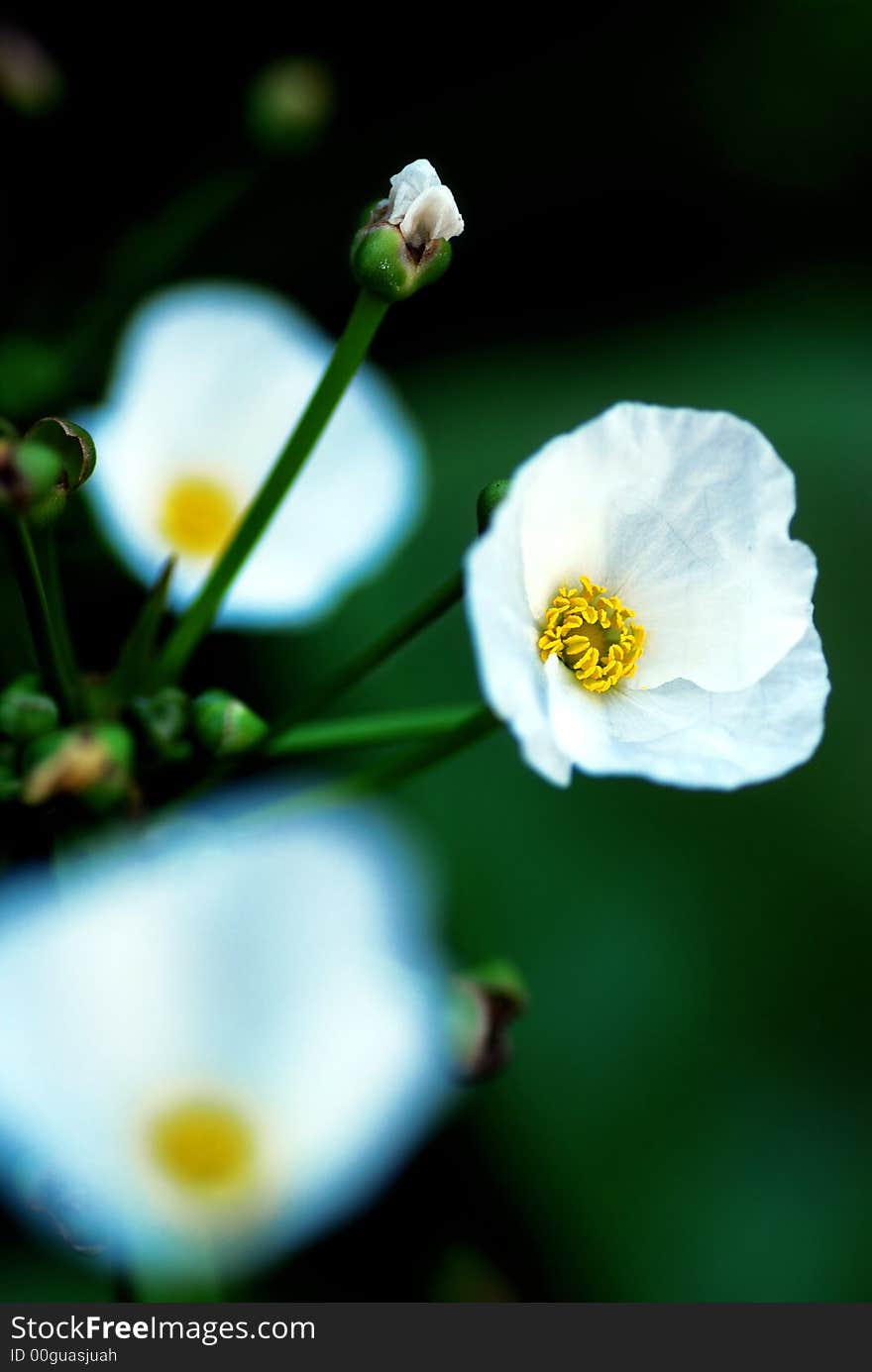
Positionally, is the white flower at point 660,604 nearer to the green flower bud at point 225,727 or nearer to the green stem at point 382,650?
the green stem at point 382,650

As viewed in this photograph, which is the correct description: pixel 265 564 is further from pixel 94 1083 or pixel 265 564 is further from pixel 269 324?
Result: pixel 94 1083

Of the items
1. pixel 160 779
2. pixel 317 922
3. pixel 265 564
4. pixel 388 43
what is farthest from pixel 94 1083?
pixel 388 43

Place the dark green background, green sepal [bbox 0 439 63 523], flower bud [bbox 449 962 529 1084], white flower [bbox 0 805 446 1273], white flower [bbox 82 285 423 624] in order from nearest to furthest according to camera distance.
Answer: white flower [bbox 0 805 446 1273] → green sepal [bbox 0 439 63 523] → flower bud [bbox 449 962 529 1084] → white flower [bbox 82 285 423 624] → the dark green background

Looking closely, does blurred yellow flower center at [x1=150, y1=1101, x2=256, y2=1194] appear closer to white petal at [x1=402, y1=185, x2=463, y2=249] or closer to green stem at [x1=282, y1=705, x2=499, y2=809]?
green stem at [x1=282, y1=705, x2=499, y2=809]

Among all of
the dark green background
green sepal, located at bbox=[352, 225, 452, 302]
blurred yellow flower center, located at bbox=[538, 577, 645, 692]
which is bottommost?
the dark green background

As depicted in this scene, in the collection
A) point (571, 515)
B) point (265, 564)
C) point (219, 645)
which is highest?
point (571, 515)

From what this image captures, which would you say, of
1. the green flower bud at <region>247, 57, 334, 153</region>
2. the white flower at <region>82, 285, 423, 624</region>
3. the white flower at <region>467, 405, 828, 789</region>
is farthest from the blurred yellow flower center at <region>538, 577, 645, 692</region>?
the green flower bud at <region>247, 57, 334, 153</region>

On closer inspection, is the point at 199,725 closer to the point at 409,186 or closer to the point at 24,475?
the point at 24,475
